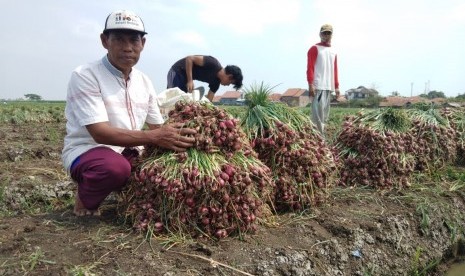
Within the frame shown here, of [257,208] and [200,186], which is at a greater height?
[200,186]

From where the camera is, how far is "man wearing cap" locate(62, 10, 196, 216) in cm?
287

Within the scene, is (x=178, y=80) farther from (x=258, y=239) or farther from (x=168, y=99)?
(x=258, y=239)

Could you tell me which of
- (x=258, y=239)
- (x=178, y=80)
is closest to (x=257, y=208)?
(x=258, y=239)

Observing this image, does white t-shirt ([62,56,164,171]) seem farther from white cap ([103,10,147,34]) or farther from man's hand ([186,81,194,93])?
man's hand ([186,81,194,93])

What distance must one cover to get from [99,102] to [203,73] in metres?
2.81

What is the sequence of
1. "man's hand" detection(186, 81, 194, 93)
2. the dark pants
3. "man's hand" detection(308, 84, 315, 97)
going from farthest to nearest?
"man's hand" detection(308, 84, 315, 97)
the dark pants
"man's hand" detection(186, 81, 194, 93)

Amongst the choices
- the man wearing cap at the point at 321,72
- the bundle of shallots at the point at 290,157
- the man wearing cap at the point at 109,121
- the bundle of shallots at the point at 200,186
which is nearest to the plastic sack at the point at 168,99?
the man wearing cap at the point at 109,121

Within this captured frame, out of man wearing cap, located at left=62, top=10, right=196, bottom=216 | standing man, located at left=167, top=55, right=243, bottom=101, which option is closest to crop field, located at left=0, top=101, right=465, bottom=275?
man wearing cap, located at left=62, top=10, right=196, bottom=216

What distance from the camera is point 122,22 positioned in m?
2.92

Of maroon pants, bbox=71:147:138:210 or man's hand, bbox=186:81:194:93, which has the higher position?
man's hand, bbox=186:81:194:93

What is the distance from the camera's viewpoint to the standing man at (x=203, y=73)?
5.36m

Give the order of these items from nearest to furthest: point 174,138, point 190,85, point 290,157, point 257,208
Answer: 1. point 174,138
2. point 257,208
3. point 290,157
4. point 190,85

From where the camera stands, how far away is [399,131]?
4.77 metres

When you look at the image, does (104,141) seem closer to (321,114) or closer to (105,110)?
(105,110)
